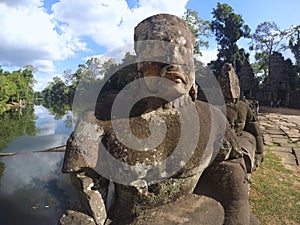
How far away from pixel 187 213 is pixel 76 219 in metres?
0.66

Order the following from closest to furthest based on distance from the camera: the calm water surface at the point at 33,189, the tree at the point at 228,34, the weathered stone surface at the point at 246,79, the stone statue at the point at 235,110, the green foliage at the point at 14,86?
1. the stone statue at the point at 235,110
2. the calm water surface at the point at 33,189
3. the weathered stone surface at the point at 246,79
4. the tree at the point at 228,34
5. the green foliage at the point at 14,86

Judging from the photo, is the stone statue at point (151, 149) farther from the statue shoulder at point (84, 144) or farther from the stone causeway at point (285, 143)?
the stone causeway at point (285, 143)

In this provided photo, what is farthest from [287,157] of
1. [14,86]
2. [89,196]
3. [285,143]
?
[14,86]

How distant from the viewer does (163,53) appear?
1492 millimetres

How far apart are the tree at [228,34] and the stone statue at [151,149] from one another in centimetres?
2932

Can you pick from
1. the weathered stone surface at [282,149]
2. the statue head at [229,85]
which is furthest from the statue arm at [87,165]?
the weathered stone surface at [282,149]

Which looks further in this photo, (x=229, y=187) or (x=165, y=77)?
(x=229, y=187)

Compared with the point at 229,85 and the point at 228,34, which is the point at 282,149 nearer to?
the point at 229,85

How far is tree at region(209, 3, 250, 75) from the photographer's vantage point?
1183 inches

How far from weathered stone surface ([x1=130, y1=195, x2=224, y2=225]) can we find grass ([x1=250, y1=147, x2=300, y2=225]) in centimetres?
247

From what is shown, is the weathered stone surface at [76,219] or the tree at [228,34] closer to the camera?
the weathered stone surface at [76,219]

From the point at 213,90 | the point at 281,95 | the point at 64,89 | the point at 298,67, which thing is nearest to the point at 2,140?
the point at 213,90

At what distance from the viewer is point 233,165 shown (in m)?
1.89

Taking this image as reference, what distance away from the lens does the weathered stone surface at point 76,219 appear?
57.4 inches
